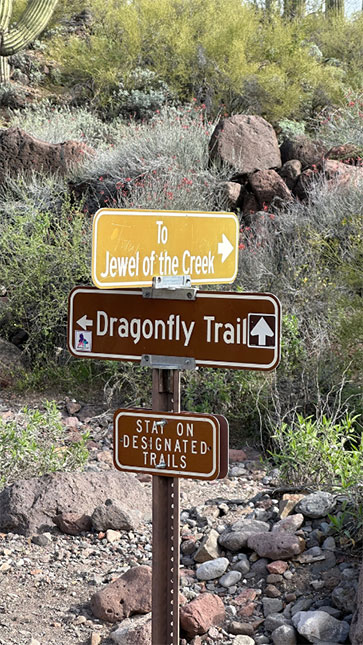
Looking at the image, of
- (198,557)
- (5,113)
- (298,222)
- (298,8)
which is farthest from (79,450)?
(298,8)

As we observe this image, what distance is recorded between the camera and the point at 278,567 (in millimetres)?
4070

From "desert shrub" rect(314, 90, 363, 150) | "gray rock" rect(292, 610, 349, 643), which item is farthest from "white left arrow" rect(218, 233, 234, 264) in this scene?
"desert shrub" rect(314, 90, 363, 150)

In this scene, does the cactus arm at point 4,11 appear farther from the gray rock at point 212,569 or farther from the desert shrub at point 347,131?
the gray rock at point 212,569

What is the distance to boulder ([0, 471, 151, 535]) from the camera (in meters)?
5.04

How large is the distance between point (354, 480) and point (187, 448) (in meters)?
1.98

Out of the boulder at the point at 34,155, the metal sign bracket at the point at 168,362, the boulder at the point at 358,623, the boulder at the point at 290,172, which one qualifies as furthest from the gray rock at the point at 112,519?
the boulder at the point at 34,155

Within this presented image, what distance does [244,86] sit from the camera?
15.7 meters

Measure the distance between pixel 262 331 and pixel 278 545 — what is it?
1869 millimetres

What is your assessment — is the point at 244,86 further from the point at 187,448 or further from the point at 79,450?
the point at 187,448

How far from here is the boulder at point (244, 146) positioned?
11.1m

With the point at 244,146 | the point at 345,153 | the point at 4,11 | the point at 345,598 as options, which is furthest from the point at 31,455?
the point at 4,11

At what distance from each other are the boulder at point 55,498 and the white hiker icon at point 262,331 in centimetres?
272

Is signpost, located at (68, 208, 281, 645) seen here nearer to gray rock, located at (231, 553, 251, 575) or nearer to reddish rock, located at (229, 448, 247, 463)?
gray rock, located at (231, 553, 251, 575)

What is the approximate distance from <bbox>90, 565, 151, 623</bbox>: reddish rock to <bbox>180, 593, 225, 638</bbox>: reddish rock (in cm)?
23
